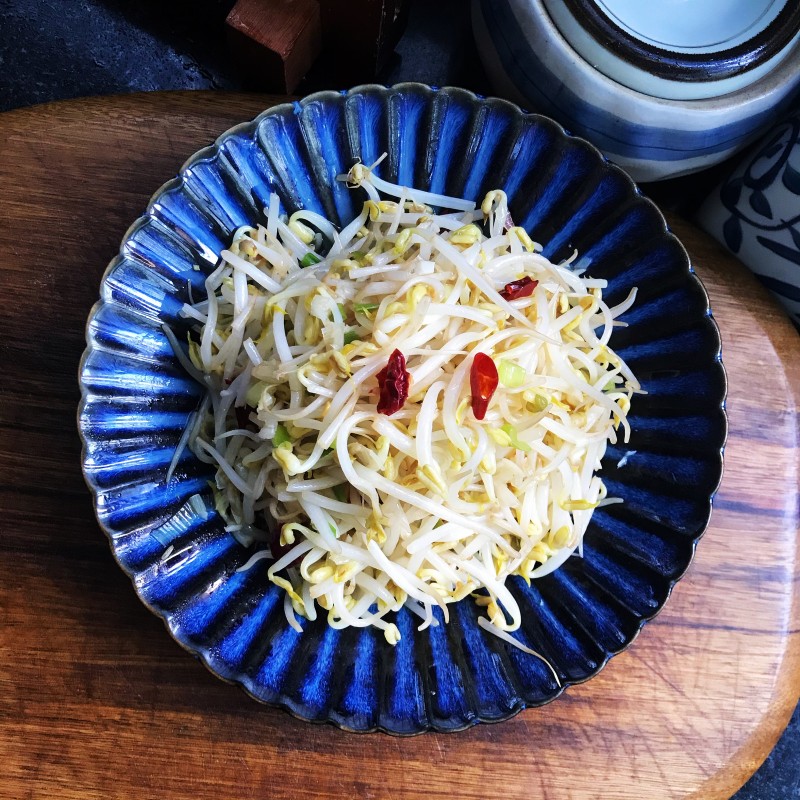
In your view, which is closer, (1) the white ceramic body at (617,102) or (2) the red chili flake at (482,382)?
(2) the red chili flake at (482,382)

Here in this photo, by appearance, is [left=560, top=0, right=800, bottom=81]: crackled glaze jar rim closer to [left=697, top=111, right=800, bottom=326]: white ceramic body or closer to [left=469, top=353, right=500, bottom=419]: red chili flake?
[left=697, top=111, right=800, bottom=326]: white ceramic body

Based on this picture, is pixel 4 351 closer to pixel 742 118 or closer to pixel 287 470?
pixel 287 470

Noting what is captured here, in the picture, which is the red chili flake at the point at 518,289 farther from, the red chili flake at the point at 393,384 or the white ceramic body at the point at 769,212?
the white ceramic body at the point at 769,212

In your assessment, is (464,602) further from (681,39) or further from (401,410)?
(681,39)

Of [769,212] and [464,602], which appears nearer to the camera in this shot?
[464,602]

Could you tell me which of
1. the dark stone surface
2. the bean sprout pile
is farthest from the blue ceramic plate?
the dark stone surface

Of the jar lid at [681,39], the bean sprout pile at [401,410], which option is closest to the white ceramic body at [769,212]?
the jar lid at [681,39]

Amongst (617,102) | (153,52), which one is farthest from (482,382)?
(153,52)

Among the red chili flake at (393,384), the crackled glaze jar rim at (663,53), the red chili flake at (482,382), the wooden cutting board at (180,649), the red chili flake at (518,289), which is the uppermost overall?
the crackled glaze jar rim at (663,53)
